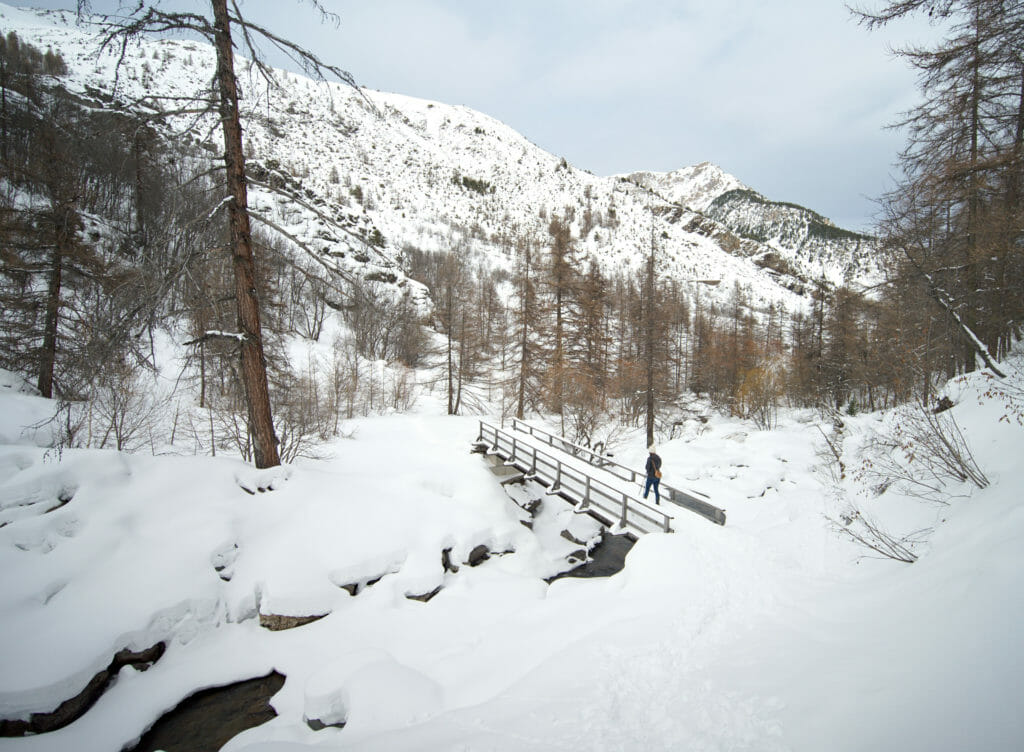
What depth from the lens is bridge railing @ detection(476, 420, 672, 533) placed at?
9.19 m

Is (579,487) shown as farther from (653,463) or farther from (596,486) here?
(653,463)

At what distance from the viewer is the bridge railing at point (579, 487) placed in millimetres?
9188

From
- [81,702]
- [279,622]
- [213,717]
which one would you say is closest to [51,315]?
[81,702]

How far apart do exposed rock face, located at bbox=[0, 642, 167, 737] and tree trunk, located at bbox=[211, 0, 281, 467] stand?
10.7 ft

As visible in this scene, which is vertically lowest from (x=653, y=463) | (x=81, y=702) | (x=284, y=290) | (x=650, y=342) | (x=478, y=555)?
(x=478, y=555)

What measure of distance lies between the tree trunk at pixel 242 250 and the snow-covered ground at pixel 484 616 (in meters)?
1.23

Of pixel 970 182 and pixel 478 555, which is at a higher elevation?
pixel 970 182

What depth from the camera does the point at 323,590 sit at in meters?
6.51

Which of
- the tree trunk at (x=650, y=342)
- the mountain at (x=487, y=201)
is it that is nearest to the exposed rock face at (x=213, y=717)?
the tree trunk at (x=650, y=342)

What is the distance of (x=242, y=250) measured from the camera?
21.6ft

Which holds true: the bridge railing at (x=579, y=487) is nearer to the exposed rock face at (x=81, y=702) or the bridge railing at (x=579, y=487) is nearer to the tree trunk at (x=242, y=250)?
the tree trunk at (x=242, y=250)

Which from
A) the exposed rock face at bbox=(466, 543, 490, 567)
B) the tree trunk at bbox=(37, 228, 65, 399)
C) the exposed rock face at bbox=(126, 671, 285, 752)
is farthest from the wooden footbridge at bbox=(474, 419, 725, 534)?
the tree trunk at bbox=(37, 228, 65, 399)

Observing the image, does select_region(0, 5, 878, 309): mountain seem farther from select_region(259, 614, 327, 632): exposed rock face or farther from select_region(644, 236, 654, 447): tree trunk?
select_region(259, 614, 327, 632): exposed rock face

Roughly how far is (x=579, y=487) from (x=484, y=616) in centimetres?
586
